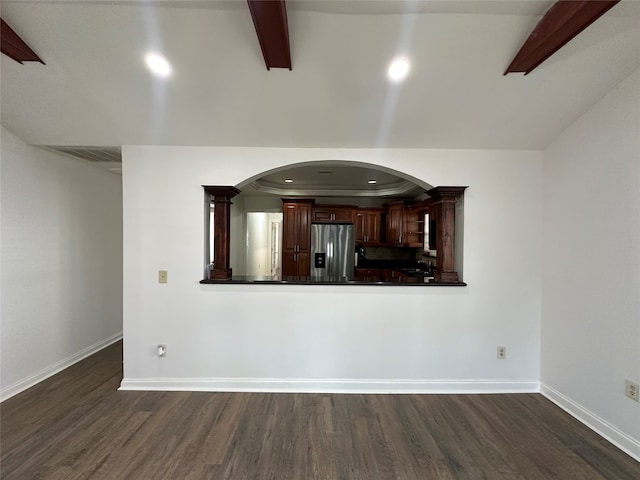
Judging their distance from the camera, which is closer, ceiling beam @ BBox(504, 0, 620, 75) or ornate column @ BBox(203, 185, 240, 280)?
ceiling beam @ BBox(504, 0, 620, 75)

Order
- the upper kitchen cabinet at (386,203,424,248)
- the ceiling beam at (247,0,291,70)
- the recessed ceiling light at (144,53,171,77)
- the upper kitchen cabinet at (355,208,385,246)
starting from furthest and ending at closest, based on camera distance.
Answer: the upper kitchen cabinet at (355,208,385,246)
the upper kitchen cabinet at (386,203,424,248)
the recessed ceiling light at (144,53,171,77)
the ceiling beam at (247,0,291,70)

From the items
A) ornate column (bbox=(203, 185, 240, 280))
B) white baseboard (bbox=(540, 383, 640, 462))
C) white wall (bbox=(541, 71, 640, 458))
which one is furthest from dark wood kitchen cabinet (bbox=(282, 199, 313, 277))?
white baseboard (bbox=(540, 383, 640, 462))

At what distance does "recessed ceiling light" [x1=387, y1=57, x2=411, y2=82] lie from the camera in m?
1.85

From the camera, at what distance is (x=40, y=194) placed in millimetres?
2738

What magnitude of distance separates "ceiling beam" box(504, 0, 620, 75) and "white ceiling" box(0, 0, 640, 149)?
0.07 meters

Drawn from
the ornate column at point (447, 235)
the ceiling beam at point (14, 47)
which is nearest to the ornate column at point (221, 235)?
the ceiling beam at point (14, 47)

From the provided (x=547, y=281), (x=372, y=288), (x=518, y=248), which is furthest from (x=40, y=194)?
(x=547, y=281)

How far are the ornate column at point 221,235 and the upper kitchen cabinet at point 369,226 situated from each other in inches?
127

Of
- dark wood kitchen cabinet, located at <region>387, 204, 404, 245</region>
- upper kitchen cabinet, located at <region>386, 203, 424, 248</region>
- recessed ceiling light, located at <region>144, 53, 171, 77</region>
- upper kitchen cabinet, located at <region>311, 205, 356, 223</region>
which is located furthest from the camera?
upper kitchen cabinet, located at <region>311, 205, 356, 223</region>

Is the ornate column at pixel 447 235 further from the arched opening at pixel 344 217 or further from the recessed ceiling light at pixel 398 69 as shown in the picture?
the arched opening at pixel 344 217

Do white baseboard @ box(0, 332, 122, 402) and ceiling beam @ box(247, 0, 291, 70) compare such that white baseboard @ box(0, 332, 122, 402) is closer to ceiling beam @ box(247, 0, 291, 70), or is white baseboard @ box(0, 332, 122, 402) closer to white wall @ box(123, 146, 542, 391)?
white wall @ box(123, 146, 542, 391)

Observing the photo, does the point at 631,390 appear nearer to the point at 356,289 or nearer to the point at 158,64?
the point at 356,289

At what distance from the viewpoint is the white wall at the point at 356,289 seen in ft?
8.54

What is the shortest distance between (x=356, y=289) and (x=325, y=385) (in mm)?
925
